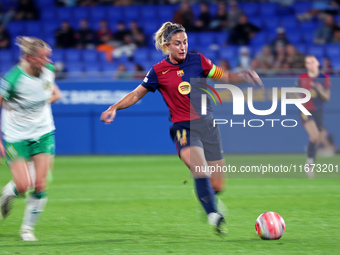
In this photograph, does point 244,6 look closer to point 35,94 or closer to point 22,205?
point 22,205

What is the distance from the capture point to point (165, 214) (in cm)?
840

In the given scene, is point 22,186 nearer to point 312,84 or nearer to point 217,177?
point 217,177

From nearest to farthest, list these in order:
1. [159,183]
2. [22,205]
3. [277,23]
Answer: [22,205], [159,183], [277,23]

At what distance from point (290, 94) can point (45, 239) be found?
8434mm

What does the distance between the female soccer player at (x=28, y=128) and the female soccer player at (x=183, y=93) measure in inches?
31.6

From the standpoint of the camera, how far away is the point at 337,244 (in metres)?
6.18

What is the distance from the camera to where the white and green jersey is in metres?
6.70

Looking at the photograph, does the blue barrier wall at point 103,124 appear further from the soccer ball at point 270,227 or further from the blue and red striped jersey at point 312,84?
the soccer ball at point 270,227

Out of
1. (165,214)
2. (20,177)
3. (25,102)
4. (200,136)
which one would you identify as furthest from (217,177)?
(25,102)

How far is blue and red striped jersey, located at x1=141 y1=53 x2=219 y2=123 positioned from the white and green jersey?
1109 millimetres

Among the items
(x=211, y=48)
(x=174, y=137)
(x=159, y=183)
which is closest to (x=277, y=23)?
(x=211, y=48)

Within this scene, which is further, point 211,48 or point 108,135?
point 211,48

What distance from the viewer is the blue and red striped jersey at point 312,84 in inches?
488

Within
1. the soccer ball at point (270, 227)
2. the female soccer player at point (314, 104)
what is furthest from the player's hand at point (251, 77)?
the female soccer player at point (314, 104)
